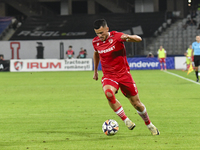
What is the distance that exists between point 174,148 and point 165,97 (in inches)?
287

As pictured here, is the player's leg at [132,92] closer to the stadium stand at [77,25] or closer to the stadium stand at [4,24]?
the stadium stand at [77,25]

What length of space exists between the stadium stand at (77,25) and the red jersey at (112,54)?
114 ft

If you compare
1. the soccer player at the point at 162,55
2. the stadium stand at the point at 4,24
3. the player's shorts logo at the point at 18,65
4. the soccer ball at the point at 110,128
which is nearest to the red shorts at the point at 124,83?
the soccer ball at the point at 110,128

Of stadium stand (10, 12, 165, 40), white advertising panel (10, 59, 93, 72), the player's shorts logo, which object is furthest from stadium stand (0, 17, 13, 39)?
white advertising panel (10, 59, 93, 72)

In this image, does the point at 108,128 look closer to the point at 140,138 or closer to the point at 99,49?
the point at 140,138

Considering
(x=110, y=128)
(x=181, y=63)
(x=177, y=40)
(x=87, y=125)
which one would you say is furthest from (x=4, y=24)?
(x=110, y=128)

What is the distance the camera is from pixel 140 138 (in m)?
6.19

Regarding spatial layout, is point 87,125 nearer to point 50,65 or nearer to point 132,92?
point 132,92

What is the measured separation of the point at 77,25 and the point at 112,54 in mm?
38728

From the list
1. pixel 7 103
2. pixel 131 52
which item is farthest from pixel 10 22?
pixel 7 103

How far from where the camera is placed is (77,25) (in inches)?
1762

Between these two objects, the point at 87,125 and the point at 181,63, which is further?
the point at 181,63

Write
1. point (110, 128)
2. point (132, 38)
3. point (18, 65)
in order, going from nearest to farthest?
point (132, 38), point (110, 128), point (18, 65)

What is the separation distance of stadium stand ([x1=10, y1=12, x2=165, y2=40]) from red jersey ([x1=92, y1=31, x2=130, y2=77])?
34634mm
